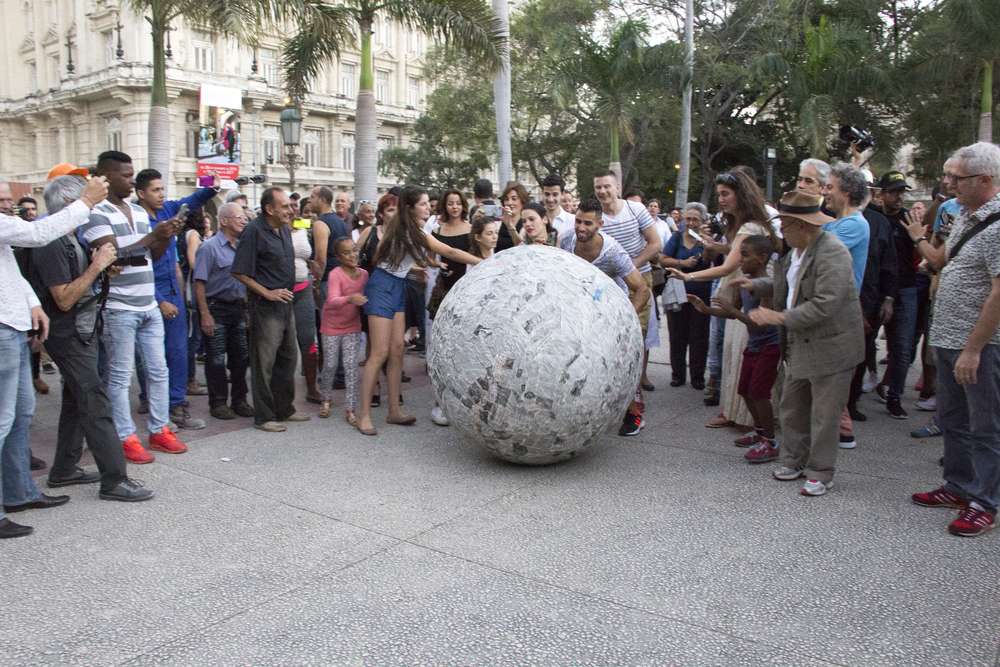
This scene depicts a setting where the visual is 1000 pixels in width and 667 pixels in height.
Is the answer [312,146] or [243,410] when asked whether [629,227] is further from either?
[312,146]

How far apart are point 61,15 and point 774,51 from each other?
39.7 meters

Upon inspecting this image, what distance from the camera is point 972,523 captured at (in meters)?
4.19

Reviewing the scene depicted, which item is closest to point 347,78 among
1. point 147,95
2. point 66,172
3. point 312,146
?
point 312,146

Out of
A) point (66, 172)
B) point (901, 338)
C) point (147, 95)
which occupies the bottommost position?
point (901, 338)

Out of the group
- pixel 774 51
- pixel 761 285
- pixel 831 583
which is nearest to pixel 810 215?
pixel 761 285

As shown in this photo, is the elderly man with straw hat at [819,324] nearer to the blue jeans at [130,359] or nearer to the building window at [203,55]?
the blue jeans at [130,359]

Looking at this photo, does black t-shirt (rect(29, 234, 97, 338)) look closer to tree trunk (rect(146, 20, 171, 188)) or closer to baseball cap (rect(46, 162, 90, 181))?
baseball cap (rect(46, 162, 90, 181))

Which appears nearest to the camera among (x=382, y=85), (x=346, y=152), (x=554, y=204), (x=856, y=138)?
(x=856, y=138)

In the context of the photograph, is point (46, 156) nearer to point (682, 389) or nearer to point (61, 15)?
point (61, 15)

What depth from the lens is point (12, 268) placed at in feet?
14.1

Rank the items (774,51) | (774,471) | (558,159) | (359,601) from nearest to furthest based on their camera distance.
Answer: (359,601)
(774,471)
(774,51)
(558,159)

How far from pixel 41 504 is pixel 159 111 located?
11.6 meters

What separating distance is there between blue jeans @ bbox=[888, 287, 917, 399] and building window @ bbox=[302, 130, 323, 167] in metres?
44.2

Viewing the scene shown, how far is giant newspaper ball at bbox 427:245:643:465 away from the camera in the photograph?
15.7 feet
